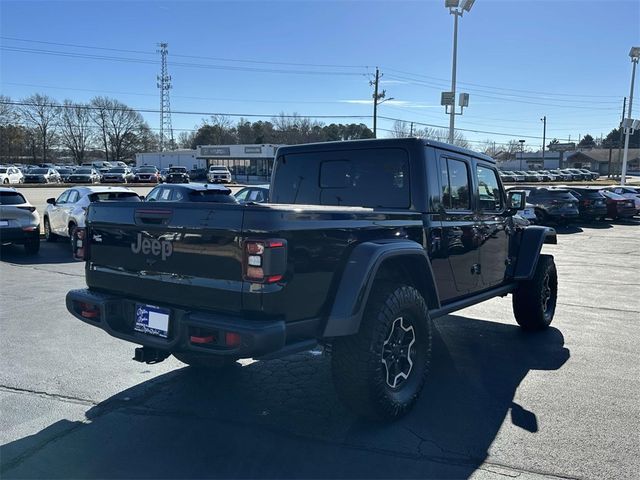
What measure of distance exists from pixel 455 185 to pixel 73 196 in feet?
36.4

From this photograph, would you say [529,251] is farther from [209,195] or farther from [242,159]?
[242,159]

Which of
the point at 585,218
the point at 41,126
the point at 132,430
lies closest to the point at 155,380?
the point at 132,430

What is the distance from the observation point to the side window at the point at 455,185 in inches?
182

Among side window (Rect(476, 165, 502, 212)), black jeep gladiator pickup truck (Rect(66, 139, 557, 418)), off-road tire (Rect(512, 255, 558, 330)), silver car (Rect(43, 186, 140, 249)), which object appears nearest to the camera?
black jeep gladiator pickup truck (Rect(66, 139, 557, 418))

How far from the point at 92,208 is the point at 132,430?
166 cm

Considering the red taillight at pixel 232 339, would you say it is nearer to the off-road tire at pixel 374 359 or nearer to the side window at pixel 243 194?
the off-road tire at pixel 374 359

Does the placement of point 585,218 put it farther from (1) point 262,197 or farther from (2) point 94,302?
(2) point 94,302

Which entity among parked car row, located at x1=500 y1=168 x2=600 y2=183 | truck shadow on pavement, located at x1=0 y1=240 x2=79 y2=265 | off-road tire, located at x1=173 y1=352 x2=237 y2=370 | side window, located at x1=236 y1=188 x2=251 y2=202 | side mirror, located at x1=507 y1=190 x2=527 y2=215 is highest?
parked car row, located at x1=500 y1=168 x2=600 y2=183

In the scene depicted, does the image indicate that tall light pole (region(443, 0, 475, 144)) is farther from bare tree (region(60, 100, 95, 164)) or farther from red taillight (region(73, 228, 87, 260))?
bare tree (region(60, 100, 95, 164))

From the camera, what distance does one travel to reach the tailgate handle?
3377 mm

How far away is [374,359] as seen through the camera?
3484 millimetres

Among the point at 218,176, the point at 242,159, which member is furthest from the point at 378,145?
the point at 242,159

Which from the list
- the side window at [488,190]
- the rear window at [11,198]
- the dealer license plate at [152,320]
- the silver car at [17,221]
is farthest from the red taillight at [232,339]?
the rear window at [11,198]

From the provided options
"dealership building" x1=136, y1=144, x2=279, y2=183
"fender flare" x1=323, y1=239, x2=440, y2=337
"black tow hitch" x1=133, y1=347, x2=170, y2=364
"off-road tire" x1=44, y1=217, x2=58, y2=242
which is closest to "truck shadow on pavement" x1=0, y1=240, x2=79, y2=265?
"off-road tire" x1=44, y1=217, x2=58, y2=242
